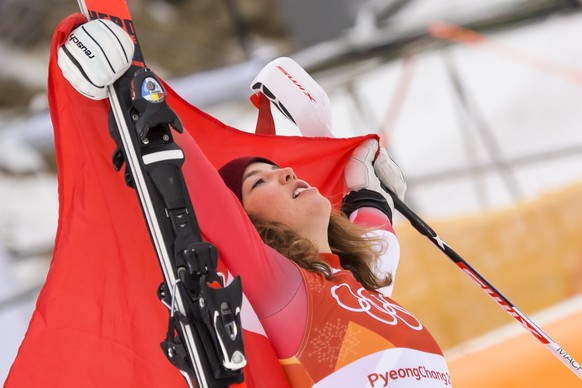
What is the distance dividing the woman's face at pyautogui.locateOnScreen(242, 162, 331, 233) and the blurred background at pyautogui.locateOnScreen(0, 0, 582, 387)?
1.41 meters

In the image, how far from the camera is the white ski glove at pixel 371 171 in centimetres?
226

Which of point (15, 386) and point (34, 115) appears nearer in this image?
point (15, 386)

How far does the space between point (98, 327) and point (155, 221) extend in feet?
1.08

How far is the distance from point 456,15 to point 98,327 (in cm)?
431

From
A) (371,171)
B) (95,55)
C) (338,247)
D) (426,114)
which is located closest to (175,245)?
(95,55)

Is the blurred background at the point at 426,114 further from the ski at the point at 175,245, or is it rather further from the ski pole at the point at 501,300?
the ski at the point at 175,245

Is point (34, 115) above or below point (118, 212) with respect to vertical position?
above

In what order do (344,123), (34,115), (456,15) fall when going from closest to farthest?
(34,115), (456,15), (344,123)

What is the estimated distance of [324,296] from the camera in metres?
1.72

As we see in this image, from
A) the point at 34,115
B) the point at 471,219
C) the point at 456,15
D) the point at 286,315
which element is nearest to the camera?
the point at 286,315

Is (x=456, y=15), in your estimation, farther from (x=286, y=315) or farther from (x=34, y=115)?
(x=286, y=315)

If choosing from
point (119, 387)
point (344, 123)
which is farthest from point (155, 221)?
point (344, 123)

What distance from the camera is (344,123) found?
6766 millimetres

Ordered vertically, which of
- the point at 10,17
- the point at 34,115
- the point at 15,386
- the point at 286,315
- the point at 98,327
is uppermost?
the point at 10,17
